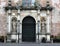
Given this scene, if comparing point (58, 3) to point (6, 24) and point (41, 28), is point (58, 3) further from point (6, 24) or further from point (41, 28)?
point (6, 24)

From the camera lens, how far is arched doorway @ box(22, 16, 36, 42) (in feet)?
122

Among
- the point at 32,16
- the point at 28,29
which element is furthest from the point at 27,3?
the point at 28,29

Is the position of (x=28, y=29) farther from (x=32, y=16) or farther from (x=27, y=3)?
(x=27, y=3)

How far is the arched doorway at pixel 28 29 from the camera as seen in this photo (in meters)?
37.3

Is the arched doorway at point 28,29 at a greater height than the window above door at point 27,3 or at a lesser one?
lesser

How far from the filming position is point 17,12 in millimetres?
37438

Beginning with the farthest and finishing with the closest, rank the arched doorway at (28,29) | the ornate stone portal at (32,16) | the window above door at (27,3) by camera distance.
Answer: the window above door at (27,3) < the arched doorway at (28,29) < the ornate stone portal at (32,16)

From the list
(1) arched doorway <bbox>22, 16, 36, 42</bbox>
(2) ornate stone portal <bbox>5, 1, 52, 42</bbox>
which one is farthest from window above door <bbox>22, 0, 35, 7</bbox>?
(1) arched doorway <bbox>22, 16, 36, 42</bbox>

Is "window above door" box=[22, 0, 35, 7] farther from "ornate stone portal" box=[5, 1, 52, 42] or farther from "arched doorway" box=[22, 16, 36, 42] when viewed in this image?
"arched doorway" box=[22, 16, 36, 42]

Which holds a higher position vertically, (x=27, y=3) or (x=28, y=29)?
(x=27, y=3)

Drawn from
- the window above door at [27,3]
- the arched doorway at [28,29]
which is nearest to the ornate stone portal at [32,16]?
the arched doorway at [28,29]

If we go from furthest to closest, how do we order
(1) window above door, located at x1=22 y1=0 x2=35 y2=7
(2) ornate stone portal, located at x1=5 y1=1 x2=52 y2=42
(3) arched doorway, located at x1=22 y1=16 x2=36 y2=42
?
(1) window above door, located at x1=22 y1=0 x2=35 y2=7 < (3) arched doorway, located at x1=22 y1=16 x2=36 y2=42 < (2) ornate stone portal, located at x1=5 y1=1 x2=52 y2=42

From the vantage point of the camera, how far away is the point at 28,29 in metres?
37.6

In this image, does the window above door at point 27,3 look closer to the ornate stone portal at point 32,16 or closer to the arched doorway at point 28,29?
the ornate stone portal at point 32,16
